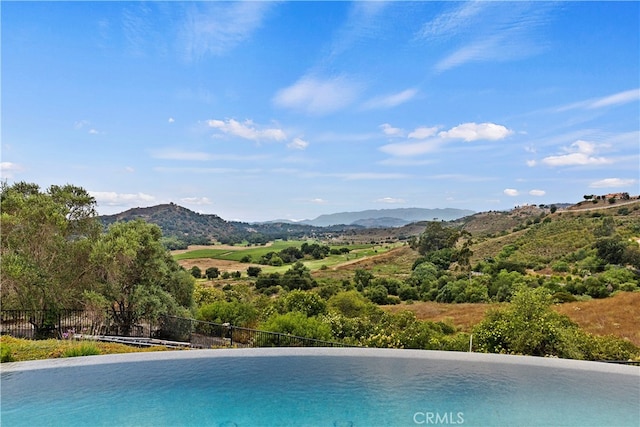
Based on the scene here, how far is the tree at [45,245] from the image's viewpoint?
43.2ft

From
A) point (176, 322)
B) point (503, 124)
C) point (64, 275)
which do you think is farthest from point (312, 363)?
point (503, 124)

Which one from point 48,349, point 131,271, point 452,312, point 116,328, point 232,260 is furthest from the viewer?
point 232,260

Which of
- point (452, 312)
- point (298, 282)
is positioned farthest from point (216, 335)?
point (298, 282)

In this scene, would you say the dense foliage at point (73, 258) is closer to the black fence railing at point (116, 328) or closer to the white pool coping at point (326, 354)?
the black fence railing at point (116, 328)

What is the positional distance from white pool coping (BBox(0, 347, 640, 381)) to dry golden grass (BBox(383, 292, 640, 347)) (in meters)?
13.6

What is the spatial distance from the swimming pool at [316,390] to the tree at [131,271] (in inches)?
200

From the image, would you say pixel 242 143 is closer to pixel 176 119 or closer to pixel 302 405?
pixel 176 119

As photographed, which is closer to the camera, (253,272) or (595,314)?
(595,314)

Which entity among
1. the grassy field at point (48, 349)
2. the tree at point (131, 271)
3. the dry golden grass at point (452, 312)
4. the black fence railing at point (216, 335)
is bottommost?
the dry golden grass at point (452, 312)

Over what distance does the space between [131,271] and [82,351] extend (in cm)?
562

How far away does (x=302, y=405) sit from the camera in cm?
779

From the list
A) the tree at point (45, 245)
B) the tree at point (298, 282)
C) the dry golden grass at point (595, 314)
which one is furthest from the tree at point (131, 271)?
the tree at point (298, 282)

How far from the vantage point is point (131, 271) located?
15820mm

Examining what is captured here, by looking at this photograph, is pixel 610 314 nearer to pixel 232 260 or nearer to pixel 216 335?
pixel 216 335
